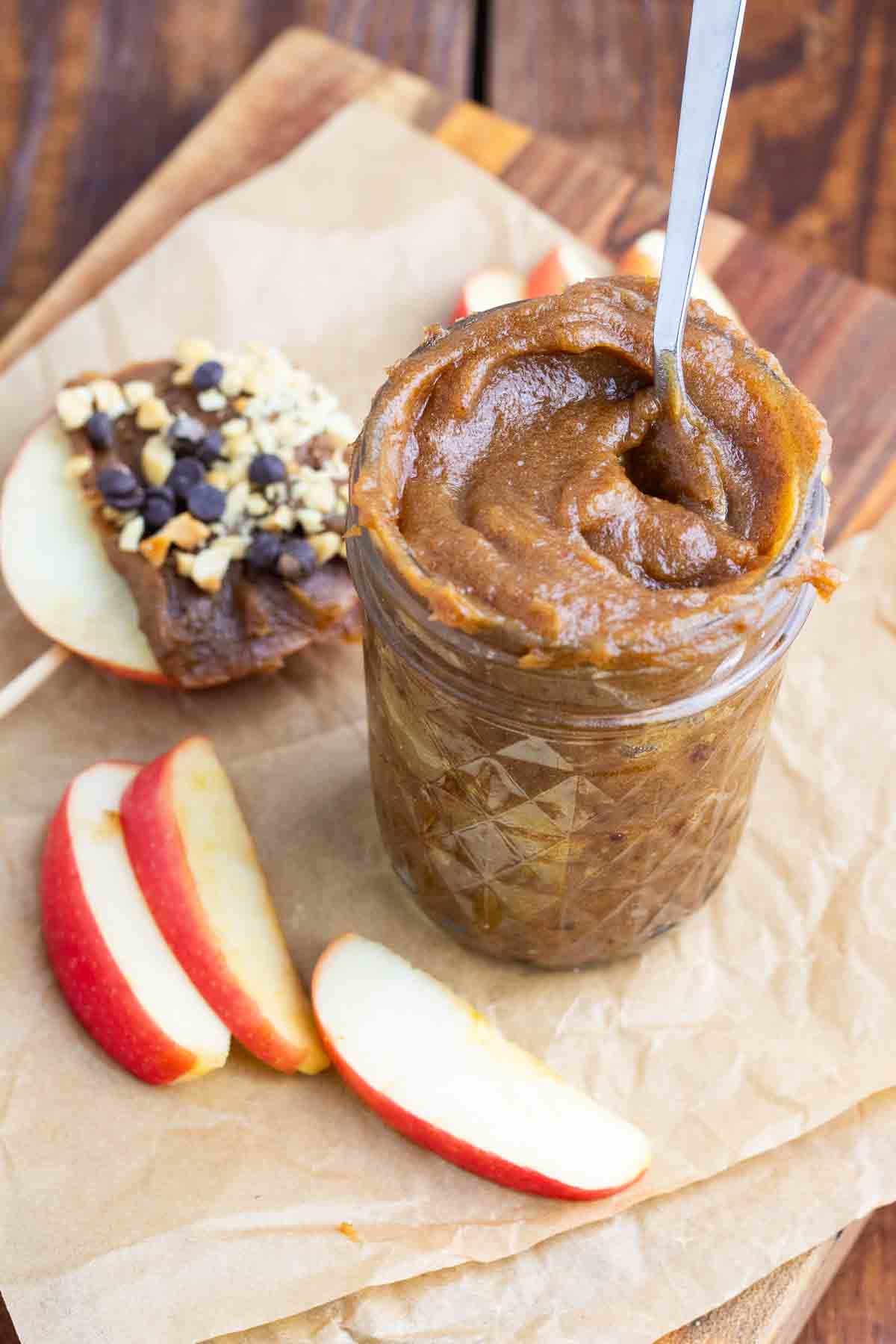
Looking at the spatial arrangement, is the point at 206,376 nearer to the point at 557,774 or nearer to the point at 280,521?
the point at 280,521

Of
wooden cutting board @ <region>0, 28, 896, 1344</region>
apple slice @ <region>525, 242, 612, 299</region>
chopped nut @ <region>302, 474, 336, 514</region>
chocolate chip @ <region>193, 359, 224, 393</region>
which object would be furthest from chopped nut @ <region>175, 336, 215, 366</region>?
apple slice @ <region>525, 242, 612, 299</region>

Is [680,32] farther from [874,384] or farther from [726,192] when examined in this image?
[874,384]

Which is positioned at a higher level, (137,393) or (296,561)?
(137,393)

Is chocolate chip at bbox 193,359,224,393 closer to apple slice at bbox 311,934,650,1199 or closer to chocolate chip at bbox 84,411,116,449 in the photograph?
chocolate chip at bbox 84,411,116,449

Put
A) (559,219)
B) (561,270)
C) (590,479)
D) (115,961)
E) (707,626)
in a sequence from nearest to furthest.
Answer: (707,626) < (590,479) < (115,961) < (561,270) < (559,219)

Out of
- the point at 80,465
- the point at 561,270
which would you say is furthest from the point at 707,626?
the point at 561,270

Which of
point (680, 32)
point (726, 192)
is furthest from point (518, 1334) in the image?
point (680, 32)

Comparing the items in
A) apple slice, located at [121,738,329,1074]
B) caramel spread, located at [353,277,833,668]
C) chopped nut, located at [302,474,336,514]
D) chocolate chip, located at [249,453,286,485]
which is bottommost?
apple slice, located at [121,738,329,1074]
